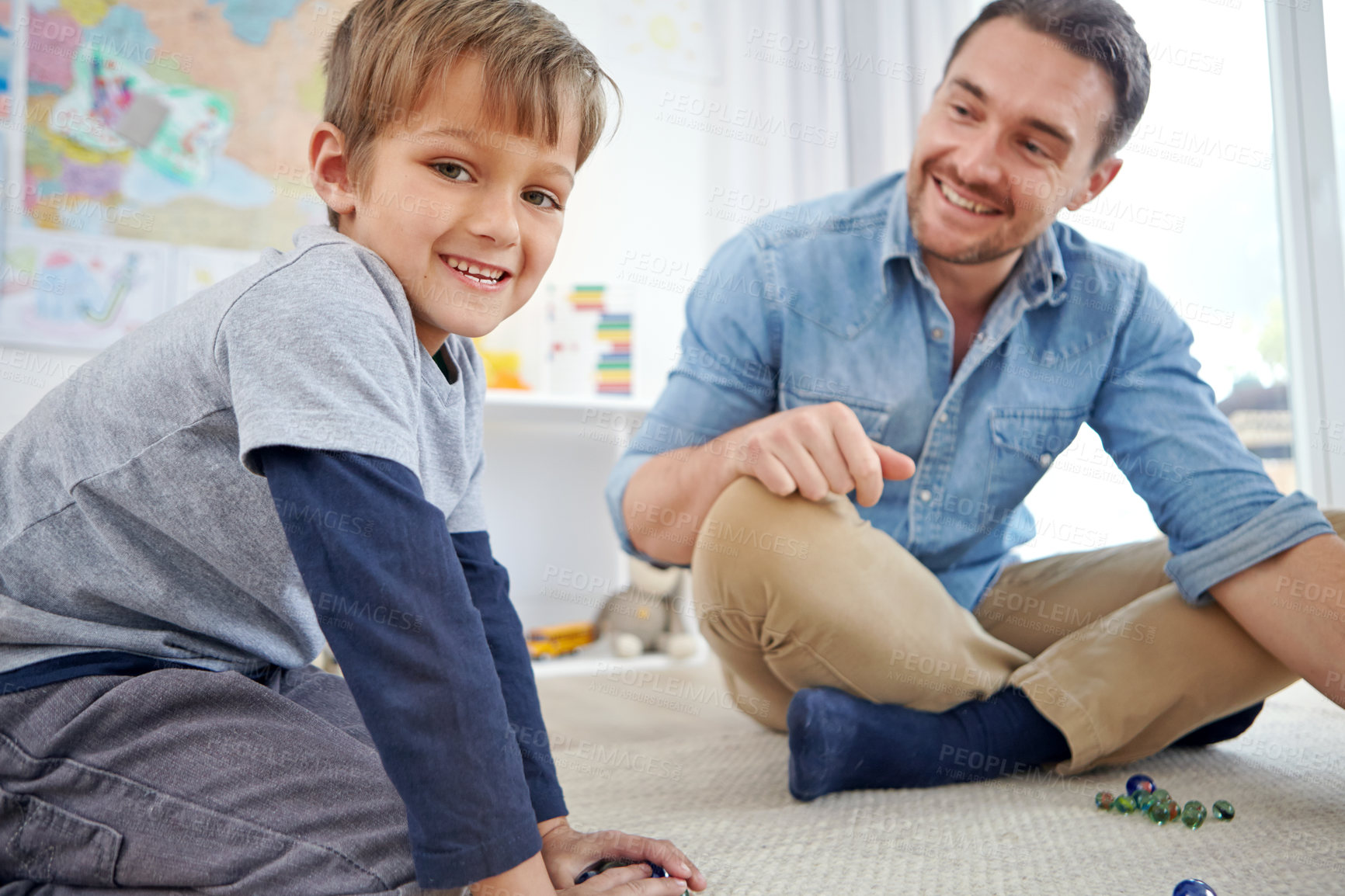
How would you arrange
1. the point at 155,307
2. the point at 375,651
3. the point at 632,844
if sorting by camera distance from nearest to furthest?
the point at 375,651
the point at 632,844
the point at 155,307

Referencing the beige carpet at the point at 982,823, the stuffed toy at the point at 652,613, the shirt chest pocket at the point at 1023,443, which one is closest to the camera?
the beige carpet at the point at 982,823

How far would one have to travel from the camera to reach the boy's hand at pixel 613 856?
1.89ft

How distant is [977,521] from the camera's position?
1157 mm

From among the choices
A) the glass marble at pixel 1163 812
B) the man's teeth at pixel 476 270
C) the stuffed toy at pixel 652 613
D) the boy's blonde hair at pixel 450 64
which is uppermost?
the boy's blonde hair at pixel 450 64

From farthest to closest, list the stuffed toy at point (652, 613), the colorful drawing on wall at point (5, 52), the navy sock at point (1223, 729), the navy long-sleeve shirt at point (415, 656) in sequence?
1. the stuffed toy at point (652, 613)
2. the colorful drawing on wall at point (5, 52)
3. the navy sock at point (1223, 729)
4. the navy long-sleeve shirt at point (415, 656)

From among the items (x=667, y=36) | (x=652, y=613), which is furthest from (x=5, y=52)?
(x=652, y=613)

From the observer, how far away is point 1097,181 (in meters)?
1.25

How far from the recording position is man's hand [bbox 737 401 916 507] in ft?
2.67

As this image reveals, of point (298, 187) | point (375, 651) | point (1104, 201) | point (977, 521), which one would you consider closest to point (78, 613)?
point (375, 651)

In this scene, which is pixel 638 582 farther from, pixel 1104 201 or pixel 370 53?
pixel 370 53

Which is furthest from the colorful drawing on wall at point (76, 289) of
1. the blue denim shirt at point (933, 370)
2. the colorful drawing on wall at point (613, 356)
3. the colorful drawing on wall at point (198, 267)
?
the blue denim shirt at point (933, 370)

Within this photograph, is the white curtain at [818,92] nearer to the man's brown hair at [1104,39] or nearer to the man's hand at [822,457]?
the man's brown hair at [1104,39]

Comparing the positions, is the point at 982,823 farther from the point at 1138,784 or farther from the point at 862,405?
the point at 862,405

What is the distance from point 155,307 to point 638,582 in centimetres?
120
